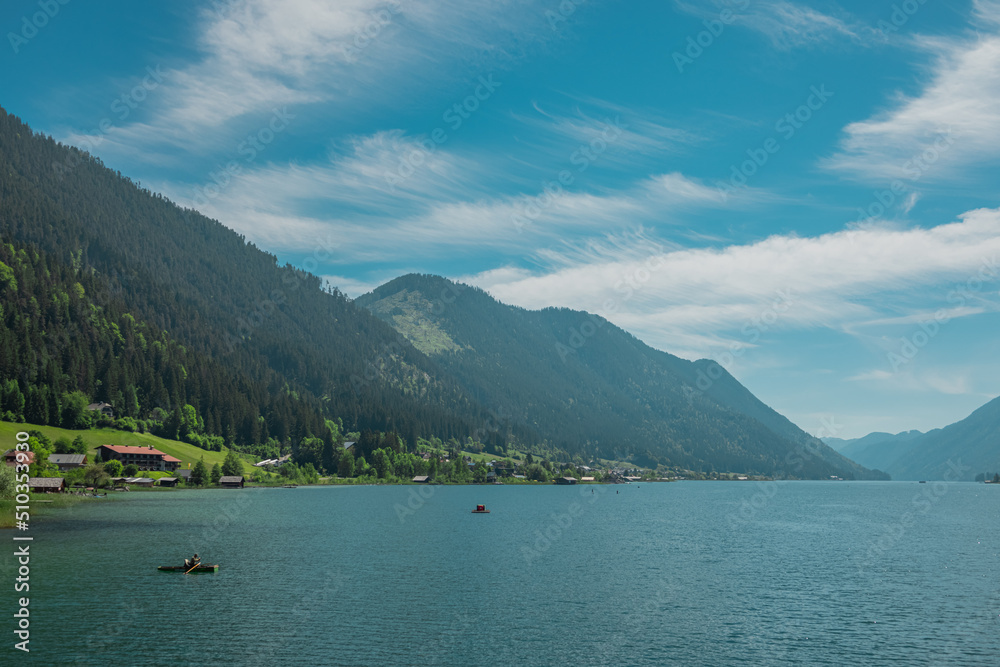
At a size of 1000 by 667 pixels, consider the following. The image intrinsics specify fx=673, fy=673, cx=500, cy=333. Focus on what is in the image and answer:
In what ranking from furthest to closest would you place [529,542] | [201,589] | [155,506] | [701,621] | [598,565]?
[155,506] < [529,542] < [598,565] < [201,589] < [701,621]

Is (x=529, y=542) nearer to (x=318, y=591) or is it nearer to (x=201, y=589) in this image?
(x=318, y=591)

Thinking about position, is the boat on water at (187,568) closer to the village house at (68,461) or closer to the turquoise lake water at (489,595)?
the turquoise lake water at (489,595)

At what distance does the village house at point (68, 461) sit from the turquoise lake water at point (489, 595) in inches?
2217

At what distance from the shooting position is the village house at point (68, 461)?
564ft

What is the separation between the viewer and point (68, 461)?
173 meters

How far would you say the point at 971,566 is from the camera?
290 ft

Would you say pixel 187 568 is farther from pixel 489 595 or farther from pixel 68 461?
pixel 68 461

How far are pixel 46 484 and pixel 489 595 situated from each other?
403 feet

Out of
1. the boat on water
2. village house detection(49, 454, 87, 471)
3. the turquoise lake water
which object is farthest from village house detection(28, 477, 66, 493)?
the boat on water

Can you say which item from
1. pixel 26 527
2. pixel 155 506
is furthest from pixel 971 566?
pixel 155 506

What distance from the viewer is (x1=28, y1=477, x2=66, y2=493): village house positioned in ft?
461

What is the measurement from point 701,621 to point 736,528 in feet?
285

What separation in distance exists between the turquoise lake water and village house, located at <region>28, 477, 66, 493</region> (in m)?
23.0

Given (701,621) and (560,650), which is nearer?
(560,650)
